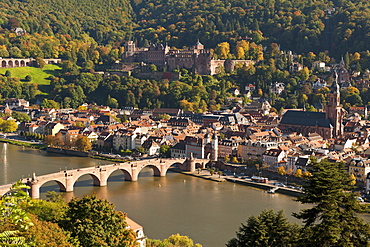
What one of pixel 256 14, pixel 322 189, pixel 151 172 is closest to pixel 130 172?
pixel 151 172

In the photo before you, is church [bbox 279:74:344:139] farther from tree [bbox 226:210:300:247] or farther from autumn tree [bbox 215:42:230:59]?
tree [bbox 226:210:300:247]

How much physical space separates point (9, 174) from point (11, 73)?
4626 cm

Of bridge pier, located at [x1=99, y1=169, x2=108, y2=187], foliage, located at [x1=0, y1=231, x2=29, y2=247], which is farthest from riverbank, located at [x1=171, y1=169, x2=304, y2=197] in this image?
foliage, located at [x1=0, y1=231, x2=29, y2=247]

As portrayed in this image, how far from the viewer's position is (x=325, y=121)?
45969 millimetres

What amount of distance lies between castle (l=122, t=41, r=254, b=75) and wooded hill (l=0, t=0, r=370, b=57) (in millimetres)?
9975

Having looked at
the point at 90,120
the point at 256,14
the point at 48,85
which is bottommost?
the point at 90,120

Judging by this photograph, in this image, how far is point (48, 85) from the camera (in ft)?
241

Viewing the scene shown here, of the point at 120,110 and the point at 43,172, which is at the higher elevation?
the point at 120,110

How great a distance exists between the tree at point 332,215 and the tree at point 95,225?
450cm

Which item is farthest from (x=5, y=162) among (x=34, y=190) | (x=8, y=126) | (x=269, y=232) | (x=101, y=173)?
(x=269, y=232)

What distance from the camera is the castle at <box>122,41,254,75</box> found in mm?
71562

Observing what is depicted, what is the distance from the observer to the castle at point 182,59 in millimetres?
71562

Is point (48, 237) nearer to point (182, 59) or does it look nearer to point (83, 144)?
point (83, 144)

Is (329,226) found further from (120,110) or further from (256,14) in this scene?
(256,14)
